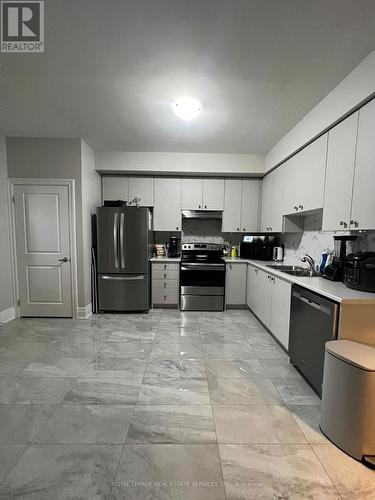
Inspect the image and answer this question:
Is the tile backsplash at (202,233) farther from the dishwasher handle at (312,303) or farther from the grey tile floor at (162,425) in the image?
the dishwasher handle at (312,303)

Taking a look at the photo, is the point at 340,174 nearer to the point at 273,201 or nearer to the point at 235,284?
the point at 273,201

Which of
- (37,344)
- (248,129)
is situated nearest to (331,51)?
(248,129)

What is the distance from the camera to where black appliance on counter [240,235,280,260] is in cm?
394

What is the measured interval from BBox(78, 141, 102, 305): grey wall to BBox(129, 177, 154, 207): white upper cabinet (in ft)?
2.16

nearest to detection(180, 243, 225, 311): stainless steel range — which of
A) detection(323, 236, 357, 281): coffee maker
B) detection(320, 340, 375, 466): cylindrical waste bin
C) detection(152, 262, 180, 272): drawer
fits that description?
detection(152, 262, 180, 272): drawer

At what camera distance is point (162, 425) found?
1573 millimetres

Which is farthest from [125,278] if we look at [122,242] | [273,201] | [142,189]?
[273,201]

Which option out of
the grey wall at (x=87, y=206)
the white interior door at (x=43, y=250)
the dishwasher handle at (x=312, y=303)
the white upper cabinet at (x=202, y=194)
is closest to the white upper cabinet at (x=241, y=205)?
the white upper cabinet at (x=202, y=194)

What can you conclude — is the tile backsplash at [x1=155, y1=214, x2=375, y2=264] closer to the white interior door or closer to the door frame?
the door frame

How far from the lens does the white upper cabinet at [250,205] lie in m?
4.17

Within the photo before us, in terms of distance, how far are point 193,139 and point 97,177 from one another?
1832 mm

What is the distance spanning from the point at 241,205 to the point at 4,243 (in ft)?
12.6

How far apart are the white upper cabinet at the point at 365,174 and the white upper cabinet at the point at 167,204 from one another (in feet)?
9.05

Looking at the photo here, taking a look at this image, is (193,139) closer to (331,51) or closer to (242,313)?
(331,51)
